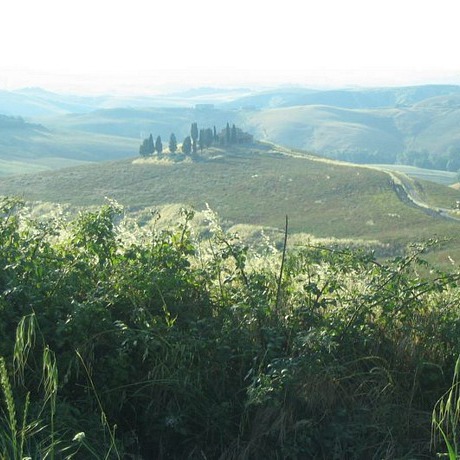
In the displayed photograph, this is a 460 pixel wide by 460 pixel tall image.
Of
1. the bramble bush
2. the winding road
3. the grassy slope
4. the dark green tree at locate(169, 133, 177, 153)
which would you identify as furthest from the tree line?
the bramble bush

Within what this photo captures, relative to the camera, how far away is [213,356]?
4660 millimetres

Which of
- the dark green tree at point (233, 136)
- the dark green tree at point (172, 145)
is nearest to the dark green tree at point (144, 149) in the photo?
the dark green tree at point (172, 145)

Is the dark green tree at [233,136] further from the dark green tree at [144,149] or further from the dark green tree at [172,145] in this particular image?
the dark green tree at [144,149]

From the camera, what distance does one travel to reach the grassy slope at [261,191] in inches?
3826

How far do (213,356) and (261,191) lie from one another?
391ft

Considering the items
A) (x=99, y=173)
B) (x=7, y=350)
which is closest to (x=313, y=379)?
(x=7, y=350)

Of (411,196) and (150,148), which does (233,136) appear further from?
(411,196)

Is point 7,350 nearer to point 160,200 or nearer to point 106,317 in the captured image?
point 106,317

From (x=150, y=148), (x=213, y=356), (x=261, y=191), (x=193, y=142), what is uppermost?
(x=213, y=356)

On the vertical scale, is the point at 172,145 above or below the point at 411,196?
above

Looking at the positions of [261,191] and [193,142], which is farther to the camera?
[193,142]

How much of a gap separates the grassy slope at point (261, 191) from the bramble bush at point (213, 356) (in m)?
79.5

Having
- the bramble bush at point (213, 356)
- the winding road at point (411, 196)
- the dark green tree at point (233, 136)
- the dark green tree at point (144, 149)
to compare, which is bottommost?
the winding road at point (411, 196)

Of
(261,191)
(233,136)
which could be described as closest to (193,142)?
(233,136)
